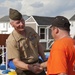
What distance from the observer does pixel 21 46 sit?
188 inches

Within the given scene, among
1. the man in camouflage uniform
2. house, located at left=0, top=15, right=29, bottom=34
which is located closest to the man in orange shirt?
the man in camouflage uniform

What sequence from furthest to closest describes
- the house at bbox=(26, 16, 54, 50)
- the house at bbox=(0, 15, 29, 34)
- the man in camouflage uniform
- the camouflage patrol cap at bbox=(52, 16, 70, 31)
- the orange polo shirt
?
1. the house at bbox=(0, 15, 29, 34)
2. the house at bbox=(26, 16, 54, 50)
3. the man in camouflage uniform
4. the camouflage patrol cap at bbox=(52, 16, 70, 31)
5. the orange polo shirt

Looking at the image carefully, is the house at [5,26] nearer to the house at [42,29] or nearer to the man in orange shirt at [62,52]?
the house at [42,29]

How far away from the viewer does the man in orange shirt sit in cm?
327

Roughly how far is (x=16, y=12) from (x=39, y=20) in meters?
36.4

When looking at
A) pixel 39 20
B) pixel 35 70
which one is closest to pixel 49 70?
pixel 35 70

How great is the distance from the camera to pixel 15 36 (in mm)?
4805

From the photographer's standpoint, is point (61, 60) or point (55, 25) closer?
point (61, 60)

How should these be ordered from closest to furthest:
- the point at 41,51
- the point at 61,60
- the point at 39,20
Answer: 1. the point at 61,60
2. the point at 41,51
3. the point at 39,20

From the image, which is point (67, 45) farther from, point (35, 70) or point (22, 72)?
point (22, 72)

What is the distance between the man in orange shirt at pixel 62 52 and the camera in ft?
10.7

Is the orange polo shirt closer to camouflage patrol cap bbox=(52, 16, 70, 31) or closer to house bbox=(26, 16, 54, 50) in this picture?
camouflage patrol cap bbox=(52, 16, 70, 31)

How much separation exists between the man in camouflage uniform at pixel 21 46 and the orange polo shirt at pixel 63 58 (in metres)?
1.15

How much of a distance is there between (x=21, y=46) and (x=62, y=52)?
162 centimetres
